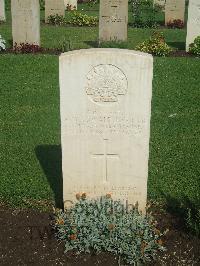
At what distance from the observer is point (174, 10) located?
1981 cm

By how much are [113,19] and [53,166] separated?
360 inches

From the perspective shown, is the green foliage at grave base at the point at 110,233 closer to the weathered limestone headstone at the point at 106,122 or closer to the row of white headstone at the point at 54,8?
the weathered limestone headstone at the point at 106,122

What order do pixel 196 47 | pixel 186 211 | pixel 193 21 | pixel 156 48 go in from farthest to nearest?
pixel 193 21 → pixel 196 47 → pixel 156 48 → pixel 186 211

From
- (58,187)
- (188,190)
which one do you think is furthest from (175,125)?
(58,187)

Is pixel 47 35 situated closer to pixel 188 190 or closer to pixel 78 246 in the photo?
pixel 188 190

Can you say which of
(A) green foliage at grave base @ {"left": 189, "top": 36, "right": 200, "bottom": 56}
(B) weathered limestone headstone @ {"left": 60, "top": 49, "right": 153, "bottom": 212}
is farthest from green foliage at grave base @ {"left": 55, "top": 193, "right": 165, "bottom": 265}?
(A) green foliage at grave base @ {"left": 189, "top": 36, "right": 200, "bottom": 56}

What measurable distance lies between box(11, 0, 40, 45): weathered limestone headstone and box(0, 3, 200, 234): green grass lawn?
47.0 inches

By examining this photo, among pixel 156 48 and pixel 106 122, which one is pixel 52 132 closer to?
pixel 106 122

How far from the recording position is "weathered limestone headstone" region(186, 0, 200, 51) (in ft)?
43.1

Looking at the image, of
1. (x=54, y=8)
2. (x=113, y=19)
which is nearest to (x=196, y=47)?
(x=113, y=19)

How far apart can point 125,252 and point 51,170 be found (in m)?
2.38

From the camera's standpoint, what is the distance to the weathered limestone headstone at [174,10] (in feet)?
64.4

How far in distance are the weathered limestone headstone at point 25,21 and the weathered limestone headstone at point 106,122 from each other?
9.55 meters

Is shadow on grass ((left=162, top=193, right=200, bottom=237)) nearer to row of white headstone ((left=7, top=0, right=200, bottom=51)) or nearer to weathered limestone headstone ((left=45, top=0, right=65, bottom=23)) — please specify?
row of white headstone ((left=7, top=0, right=200, bottom=51))
